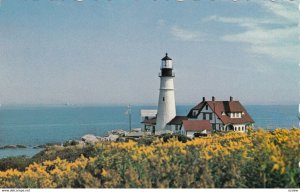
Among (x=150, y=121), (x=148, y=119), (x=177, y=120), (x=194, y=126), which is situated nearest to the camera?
(x=194, y=126)

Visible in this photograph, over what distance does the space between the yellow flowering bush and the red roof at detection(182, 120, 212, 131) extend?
54.4 ft

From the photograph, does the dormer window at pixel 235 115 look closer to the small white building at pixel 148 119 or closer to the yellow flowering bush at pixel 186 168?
the small white building at pixel 148 119

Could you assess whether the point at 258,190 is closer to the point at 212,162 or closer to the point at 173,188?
the point at 212,162

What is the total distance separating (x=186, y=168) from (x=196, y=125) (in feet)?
57.9

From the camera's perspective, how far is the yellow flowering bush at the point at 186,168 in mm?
4793

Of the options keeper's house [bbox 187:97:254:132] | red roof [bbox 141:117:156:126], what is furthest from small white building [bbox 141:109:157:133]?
keeper's house [bbox 187:97:254:132]

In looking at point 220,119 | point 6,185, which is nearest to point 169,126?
point 220,119

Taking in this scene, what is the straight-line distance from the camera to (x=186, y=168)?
5.08m

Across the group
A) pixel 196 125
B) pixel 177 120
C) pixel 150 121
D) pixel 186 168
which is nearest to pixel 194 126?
pixel 196 125

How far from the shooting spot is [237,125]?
883 inches

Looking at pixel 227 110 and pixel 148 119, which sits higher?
pixel 227 110

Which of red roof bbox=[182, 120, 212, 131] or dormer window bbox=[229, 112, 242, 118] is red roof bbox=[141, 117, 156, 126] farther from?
dormer window bbox=[229, 112, 242, 118]

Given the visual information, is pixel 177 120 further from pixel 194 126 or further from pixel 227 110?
pixel 227 110

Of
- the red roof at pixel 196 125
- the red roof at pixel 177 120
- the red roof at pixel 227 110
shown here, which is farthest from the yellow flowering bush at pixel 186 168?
the red roof at pixel 177 120
